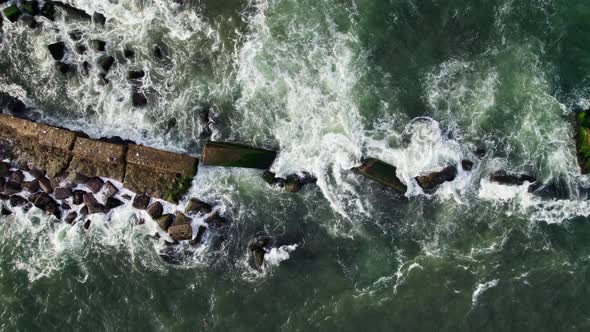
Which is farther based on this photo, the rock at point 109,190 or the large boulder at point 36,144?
the rock at point 109,190

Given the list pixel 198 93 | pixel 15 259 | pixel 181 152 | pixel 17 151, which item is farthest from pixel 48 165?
pixel 198 93

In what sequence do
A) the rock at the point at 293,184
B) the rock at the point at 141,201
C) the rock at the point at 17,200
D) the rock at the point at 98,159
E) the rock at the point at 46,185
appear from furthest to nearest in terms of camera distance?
the rock at the point at 17,200
the rock at the point at 46,185
the rock at the point at 141,201
the rock at the point at 293,184
the rock at the point at 98,159

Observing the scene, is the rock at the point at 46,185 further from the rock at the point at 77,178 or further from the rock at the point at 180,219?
the rock at the point at 180,219

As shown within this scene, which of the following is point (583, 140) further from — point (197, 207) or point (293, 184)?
point (197, 207)

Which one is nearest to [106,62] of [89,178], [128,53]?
[128,53]

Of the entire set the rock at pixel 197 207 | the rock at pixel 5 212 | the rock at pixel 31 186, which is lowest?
the rock at pixel 5 212

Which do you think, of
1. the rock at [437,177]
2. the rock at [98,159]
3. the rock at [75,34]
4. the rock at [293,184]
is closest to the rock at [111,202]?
the rock at [98,159]
